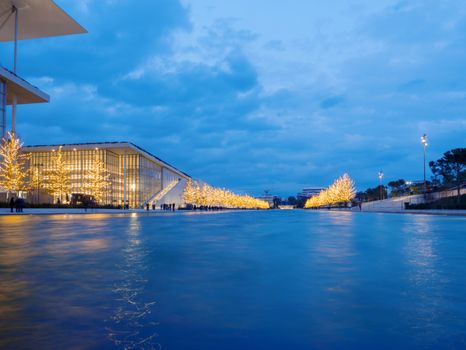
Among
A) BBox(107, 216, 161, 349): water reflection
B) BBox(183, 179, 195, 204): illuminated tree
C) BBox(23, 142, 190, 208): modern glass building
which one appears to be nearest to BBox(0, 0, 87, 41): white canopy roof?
BBox(23, 142, 190, 208): modern glass building

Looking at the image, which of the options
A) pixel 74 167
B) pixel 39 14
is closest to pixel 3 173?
pixel 39 14

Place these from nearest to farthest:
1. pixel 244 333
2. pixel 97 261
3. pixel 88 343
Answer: pixel 88 343
pixel 244 333
pixel 97 261

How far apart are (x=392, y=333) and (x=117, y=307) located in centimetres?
285

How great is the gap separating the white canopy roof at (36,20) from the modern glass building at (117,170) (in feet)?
84.8

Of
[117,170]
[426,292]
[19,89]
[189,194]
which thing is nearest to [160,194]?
[117,170]

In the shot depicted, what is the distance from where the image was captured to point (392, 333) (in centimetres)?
373

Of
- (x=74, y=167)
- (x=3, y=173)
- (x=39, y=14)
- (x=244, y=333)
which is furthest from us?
(x=74, y=167)

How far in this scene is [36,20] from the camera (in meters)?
60.1

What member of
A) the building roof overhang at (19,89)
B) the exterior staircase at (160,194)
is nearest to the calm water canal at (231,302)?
the building roof overhang at (19,89)

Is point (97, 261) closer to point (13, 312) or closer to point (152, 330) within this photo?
point (13, 312)

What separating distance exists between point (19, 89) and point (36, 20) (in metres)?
11.2

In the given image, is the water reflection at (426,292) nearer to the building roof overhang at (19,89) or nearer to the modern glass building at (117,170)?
the building roof overhang at (19,89)

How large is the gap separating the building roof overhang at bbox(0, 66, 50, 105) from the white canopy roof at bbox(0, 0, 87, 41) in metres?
9.76

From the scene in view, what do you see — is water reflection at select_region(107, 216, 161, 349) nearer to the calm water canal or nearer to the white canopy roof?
the calm water canal
